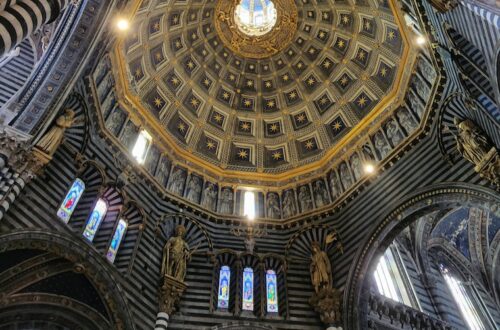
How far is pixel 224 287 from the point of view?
16562 mm

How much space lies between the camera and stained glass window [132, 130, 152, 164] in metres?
18.6

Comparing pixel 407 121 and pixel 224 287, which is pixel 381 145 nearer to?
pixel 407 121

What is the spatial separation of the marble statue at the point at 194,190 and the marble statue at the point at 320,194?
217 inches

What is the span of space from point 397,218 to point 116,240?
10.5 metres

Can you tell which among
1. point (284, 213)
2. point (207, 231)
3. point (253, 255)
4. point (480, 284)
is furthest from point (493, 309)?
point (207, 231)

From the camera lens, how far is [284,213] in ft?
65.5

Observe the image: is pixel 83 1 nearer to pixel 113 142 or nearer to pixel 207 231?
pixel 113 142

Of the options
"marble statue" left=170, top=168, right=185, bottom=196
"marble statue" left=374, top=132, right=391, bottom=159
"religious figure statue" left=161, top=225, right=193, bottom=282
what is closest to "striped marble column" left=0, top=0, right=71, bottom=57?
"religious figure statue" left=161, top=225, right=193, bottom=282

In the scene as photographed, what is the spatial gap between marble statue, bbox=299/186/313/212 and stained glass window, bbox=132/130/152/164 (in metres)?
7.47

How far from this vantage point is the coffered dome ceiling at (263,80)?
2048cm

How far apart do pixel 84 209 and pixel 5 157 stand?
11.3 feet

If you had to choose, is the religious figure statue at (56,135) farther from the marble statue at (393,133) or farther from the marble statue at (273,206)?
the marble statue at (393,133)

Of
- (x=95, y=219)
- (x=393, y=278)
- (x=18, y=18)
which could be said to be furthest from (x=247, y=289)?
(x=18, y=18)

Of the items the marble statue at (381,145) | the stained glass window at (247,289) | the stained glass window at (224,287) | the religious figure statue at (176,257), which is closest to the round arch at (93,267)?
the religious figure statue at (176,257)
